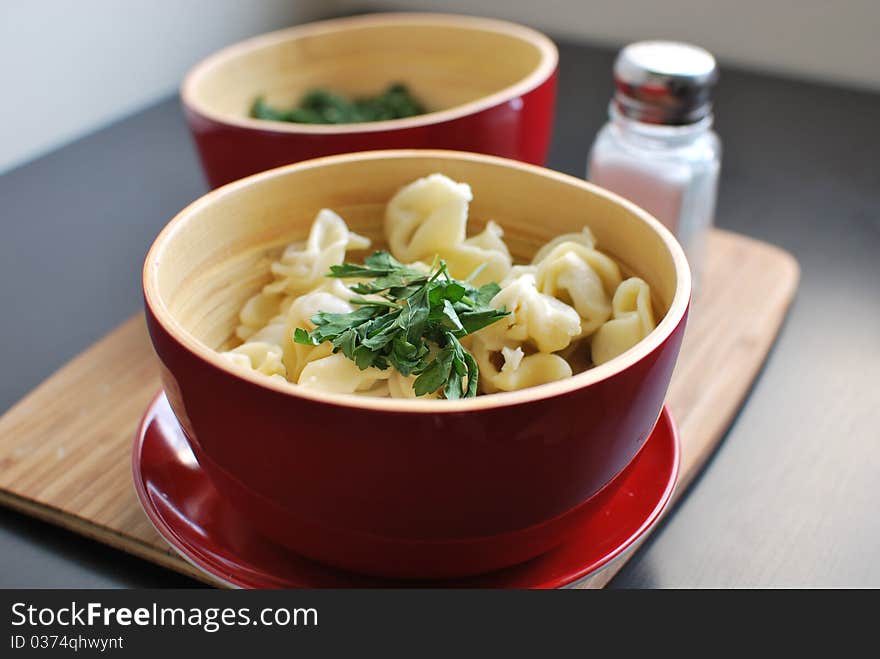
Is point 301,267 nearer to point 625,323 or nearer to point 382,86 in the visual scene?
point 625,323

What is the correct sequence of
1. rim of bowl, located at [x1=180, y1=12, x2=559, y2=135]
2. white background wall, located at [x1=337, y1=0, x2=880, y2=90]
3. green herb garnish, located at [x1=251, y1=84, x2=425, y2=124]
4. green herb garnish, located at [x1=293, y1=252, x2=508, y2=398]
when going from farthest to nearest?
white background wall, located at [x1=337, y1=0, x2=880, y2=90] < green herb garnish, located at [x1=251, y1=84, x2=425, y2=124] < rim of bowl, located at [x1=180, y1=12, x2=559, y2=135] < green herb garnish, located at [x1=293, y1=252, x2=508, y2=398]

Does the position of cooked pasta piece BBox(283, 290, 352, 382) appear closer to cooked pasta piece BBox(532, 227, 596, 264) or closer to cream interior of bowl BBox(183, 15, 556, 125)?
cooked pasta piece BBox(532, 227, 596, 264)

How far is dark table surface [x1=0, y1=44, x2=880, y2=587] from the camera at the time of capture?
0.72m

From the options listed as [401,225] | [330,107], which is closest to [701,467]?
[401,225]

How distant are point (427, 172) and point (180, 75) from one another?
3.18 feet

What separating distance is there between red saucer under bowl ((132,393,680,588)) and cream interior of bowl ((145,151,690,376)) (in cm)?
10

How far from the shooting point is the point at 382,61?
3.96ft

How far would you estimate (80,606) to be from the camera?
0.67 meters

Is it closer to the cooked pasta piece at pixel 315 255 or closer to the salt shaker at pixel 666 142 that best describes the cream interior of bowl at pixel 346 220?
the cooked pasta piece at pixel 315 255

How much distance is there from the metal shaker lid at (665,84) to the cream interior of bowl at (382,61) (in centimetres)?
15

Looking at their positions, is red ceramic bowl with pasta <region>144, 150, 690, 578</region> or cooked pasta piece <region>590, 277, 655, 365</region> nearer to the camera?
red ceramic bowl with pasta <region>144, 150, 690, 578</region>

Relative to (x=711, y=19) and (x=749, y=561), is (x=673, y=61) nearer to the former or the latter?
(x=749, y=561)

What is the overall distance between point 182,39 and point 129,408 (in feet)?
3.09

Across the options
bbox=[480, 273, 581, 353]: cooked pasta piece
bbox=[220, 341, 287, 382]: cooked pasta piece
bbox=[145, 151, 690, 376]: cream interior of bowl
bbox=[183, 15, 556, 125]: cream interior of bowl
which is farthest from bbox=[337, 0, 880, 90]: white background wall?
bbox=[220, 341, 287, 382]: cooked pasta piece
